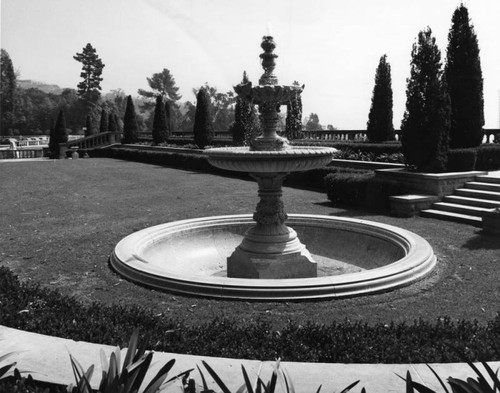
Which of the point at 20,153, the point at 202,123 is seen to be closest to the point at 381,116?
the point at 202,123

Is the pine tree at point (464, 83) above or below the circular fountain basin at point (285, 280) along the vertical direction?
above

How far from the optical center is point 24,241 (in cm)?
1048

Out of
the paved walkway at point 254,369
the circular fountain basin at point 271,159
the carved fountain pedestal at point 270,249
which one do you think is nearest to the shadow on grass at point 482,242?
the carved fountain pedestal at point 270,249

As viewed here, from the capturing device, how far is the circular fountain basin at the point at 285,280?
668cm

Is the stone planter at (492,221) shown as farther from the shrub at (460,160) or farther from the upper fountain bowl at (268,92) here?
the upper fountain bowl at (268,92)

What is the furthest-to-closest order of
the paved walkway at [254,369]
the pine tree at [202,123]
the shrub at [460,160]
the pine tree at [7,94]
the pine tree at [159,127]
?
the pine tree at [7,94] → the pine tree at [159,127] → the pine tree at [202,123] → the shrub at [460,160] → the paved walkway at [254,369]

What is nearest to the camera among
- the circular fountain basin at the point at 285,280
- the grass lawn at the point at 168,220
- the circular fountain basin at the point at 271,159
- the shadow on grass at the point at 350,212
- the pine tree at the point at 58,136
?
the grass lawn at the point at 168,220

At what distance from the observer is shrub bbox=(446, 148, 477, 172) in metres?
15.6

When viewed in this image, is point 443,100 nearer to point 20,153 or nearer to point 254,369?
point 254,369

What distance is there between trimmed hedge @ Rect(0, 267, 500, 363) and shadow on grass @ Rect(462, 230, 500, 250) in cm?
580

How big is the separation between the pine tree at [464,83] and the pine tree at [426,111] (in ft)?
10.7

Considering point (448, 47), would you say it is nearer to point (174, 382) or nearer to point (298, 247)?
point (298, 247)

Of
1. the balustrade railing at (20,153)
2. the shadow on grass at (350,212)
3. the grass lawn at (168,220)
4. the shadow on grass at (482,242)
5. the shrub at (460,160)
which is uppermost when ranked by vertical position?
the shrub at (460,160)

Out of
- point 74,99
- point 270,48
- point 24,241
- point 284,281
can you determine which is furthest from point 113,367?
point 74,99
